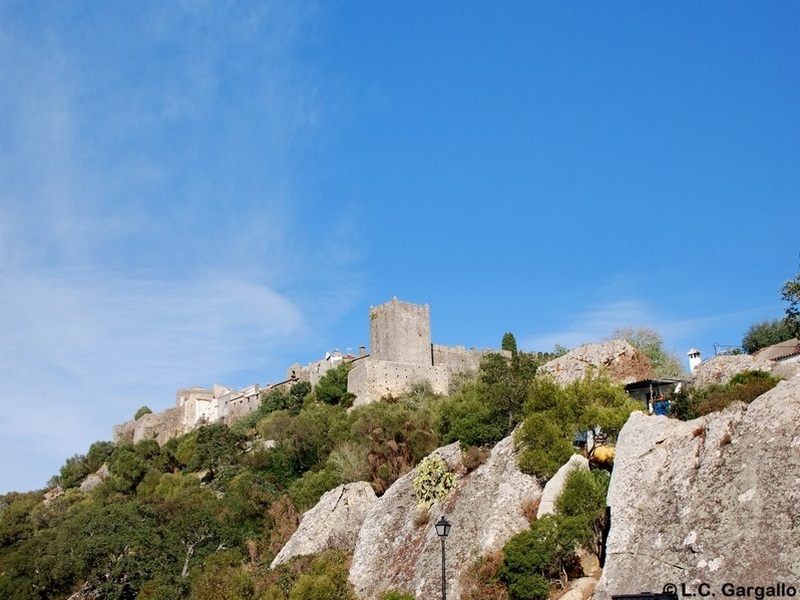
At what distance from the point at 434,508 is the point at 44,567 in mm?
24970

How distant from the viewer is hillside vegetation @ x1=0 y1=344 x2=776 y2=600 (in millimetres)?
19812

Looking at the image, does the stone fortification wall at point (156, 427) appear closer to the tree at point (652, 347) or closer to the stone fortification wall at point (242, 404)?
the stone fortification wall at point (242, 404)

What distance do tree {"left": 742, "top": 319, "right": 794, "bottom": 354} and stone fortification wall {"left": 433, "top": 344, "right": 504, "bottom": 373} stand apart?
20.5m

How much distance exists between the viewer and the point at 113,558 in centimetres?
3531

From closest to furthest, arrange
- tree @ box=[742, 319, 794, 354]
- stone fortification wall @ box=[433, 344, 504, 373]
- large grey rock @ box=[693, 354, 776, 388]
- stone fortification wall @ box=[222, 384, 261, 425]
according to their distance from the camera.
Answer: large grey rock @ box=[693, 354, 776, 388]
tree @ box=[742, 319, 794, 354]
stone fortification wall @ box=[433, 344, 504, 373]
stone fortification wall @ box=[222, 384, 261, 425]

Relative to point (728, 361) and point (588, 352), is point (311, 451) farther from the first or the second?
point (728, 361)

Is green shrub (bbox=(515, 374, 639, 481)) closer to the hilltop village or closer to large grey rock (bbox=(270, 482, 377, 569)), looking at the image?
large grey rock (bbox=(270, 482, 377, 569))

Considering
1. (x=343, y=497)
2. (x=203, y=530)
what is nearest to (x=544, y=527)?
(x=343, y=497)

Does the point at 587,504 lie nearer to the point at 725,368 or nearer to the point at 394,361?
the point at 725,368

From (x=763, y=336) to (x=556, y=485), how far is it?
33012 mm

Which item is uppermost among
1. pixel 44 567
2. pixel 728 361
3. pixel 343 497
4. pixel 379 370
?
pixel 379 370

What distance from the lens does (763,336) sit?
46.5 metres

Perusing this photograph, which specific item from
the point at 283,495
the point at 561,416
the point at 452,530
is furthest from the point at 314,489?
the point at 561,416

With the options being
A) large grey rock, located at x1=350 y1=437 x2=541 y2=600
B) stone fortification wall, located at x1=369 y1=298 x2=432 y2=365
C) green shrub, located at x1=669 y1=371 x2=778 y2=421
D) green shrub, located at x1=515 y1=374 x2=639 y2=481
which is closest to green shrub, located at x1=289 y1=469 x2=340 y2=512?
large grey rock, located at x1=350 y1=437 x2=541 y2=600
